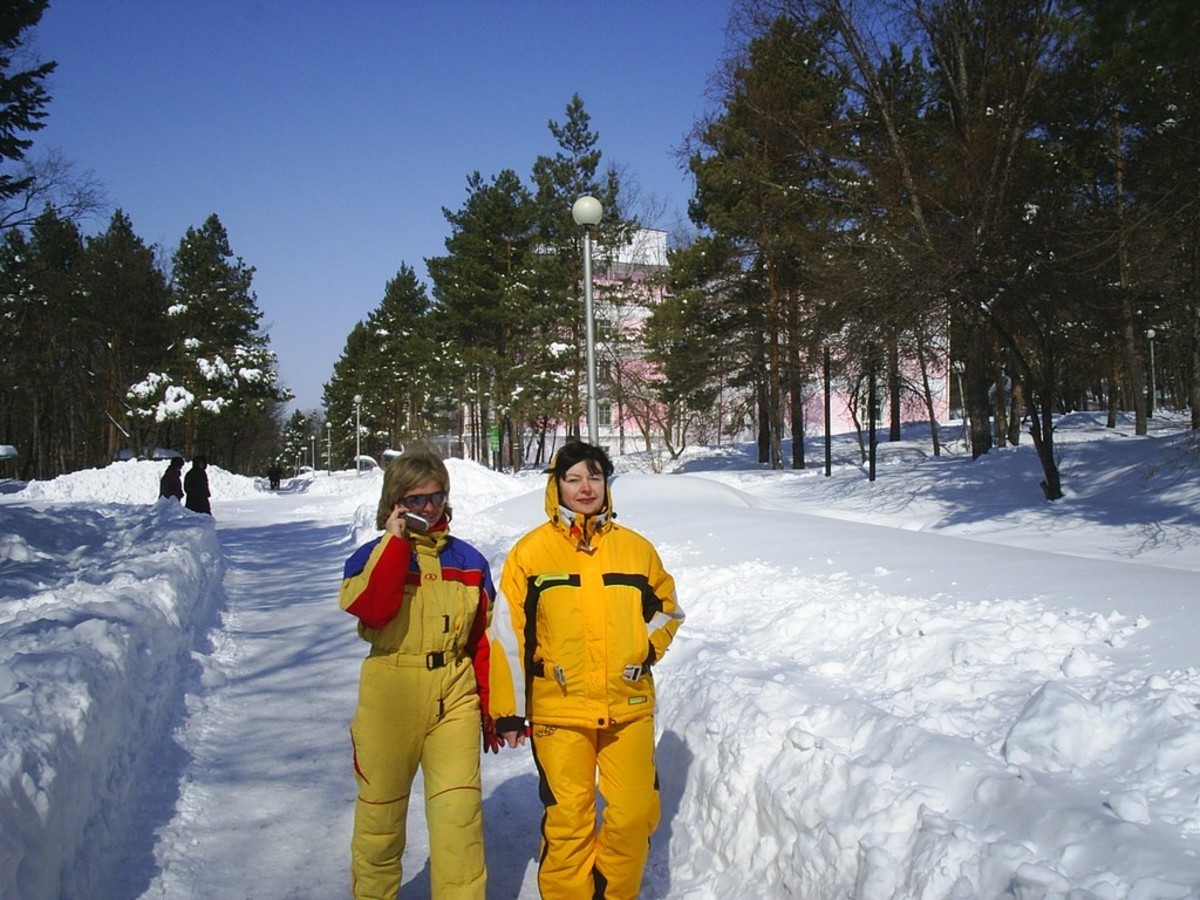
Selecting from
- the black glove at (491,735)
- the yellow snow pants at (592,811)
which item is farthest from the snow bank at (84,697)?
the yellow snow pants at (592,811)

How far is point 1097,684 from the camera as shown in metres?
3.96

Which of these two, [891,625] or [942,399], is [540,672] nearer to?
[891,625]

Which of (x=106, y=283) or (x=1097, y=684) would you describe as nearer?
(x=1097, y=684)

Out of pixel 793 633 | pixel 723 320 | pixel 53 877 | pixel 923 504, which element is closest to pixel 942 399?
pixel 723 320

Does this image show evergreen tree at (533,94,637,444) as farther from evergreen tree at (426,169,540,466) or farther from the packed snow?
the packed snow

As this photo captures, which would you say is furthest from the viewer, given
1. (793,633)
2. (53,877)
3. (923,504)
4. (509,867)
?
(923,504)

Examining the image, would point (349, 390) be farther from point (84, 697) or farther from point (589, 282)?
point (84, 697)

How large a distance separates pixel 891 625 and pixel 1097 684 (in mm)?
1563

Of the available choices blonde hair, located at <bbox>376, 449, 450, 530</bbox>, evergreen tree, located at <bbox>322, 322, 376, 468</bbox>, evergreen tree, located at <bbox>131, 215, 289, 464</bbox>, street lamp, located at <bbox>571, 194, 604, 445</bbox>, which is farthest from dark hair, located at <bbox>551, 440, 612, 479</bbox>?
evergreen tree, located at <bbox>322, 322, 376, 468</bbox>

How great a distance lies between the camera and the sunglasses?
11.5 ft

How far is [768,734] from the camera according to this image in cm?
427

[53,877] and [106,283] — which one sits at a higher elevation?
[106,283]

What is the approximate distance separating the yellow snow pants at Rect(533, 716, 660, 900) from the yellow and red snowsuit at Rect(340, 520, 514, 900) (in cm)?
25

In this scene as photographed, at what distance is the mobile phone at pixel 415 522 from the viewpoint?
340cm
